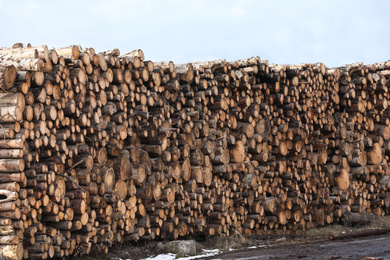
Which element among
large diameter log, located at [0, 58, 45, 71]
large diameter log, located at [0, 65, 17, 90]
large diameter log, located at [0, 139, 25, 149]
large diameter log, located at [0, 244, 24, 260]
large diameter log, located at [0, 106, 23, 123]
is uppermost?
large diameter log, located at [0, 58, 45, 71]

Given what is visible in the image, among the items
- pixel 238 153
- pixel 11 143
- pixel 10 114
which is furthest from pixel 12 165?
pixel 238 153

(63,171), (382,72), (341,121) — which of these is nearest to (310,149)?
(341,121)

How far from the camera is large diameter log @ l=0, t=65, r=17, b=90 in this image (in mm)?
Answer: 7148

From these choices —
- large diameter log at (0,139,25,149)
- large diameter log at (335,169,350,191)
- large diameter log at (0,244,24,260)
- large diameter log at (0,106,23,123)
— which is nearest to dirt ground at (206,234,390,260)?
large diameter log at (335,169,350,191)

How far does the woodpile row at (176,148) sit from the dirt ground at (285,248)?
26 centimetres

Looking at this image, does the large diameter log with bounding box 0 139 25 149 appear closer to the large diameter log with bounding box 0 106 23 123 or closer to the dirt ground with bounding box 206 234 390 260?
the large diameter log with bounding box 0 106 23 123

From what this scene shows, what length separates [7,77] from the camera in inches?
283

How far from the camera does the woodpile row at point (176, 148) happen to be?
7.55 metres

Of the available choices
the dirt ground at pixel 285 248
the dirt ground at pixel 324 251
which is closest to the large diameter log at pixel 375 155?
the dirt ground at pixel 285 248

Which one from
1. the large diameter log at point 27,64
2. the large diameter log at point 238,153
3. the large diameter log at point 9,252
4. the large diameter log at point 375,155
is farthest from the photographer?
the large diameter log at point 375,155

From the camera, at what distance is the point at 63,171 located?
8102 millimetres

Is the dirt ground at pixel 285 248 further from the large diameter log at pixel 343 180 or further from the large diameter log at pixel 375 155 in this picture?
the large diameter log at pixel 375 155

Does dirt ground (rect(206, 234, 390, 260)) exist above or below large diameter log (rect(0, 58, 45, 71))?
below

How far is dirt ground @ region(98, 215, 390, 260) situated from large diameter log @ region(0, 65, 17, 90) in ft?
9.66
